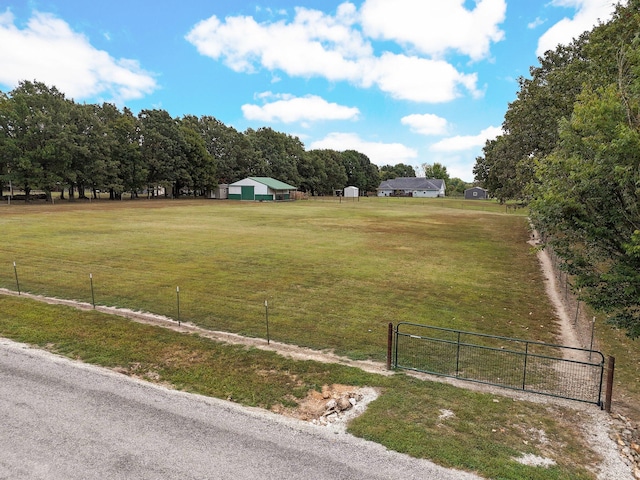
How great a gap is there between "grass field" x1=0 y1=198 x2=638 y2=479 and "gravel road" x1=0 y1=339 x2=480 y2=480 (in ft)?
1.87

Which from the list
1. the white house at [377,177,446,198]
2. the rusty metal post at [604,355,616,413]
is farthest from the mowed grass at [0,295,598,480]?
the white house at [377,177,446,198]

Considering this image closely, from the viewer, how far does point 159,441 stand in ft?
21.5

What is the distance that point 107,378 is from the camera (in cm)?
859

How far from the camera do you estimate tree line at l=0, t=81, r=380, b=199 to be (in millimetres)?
58719

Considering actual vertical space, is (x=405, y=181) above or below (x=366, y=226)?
above

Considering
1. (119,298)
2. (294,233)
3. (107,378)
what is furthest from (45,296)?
(294,233)

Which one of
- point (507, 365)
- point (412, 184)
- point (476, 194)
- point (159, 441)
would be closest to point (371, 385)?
point (507, 365)

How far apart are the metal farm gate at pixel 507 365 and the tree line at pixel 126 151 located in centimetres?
6554

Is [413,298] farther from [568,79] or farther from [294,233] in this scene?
[294,233]

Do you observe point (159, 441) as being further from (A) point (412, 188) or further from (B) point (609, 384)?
(A) point (412, 188)

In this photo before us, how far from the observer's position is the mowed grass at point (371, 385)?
6410mm

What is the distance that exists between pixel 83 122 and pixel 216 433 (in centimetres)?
7491

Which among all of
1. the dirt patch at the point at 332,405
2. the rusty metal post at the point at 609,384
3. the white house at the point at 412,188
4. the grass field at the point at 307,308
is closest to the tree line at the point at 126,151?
the white house at the point at 412,188

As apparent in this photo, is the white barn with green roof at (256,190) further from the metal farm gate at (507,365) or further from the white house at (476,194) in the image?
the metal farm gate at (507,365)
